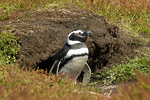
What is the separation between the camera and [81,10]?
35.0 feet

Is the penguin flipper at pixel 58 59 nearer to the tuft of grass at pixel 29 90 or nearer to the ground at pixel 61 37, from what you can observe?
the ground at pixel 61 37

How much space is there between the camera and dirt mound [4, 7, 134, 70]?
8.65 m

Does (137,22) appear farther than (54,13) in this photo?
Yes

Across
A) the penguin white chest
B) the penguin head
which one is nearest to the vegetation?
the penguin white chest

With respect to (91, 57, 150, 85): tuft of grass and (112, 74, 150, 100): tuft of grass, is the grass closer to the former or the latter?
(112, 74, 150, 100): tuft of grass

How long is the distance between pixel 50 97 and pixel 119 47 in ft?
22.6

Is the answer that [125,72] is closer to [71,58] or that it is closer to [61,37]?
[71,58]

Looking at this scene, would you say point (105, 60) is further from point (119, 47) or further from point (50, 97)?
point (50, 97)

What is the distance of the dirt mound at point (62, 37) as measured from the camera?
8.65 meters

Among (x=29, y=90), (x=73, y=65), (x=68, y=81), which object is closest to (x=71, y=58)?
(x=73, y=65)

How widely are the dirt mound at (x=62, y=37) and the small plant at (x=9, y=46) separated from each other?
0.20 metres

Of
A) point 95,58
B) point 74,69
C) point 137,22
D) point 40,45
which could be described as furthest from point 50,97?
point 137,22

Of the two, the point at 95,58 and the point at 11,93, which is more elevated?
the point at 11,93

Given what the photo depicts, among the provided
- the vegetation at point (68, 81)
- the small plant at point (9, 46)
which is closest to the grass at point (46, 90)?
the vegetation at point (68, 81)
